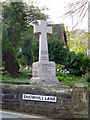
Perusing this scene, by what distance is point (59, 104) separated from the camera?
6.23 metres

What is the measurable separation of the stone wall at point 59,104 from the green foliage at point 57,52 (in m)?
8.26

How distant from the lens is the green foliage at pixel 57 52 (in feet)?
48.2

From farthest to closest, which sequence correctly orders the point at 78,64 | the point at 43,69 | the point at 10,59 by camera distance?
the point at 78,64, the point at 10,59, the point at 43,69

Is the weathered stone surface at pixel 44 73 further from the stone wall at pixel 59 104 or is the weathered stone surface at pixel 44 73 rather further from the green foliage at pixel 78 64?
the green foliage at pixel 78 64

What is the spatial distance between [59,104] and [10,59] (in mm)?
5016

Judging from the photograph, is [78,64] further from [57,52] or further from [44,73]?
[44,73]

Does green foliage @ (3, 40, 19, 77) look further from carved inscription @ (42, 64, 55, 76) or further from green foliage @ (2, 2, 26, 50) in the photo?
green foliage @ (2, 2, 26, 50)

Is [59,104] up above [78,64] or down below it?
below

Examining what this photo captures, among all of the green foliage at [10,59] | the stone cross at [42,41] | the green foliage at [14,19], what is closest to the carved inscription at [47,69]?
the stone cross at [42,41]

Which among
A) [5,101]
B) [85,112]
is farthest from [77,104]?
[5,101]

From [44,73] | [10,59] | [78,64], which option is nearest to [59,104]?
[44,73]

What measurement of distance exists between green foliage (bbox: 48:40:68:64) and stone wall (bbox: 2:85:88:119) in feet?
27.1

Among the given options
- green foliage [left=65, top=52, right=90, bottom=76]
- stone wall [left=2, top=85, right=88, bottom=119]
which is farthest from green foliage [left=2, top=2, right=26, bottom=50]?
stone wall [left=2, top=85, right=88, bottom=119]

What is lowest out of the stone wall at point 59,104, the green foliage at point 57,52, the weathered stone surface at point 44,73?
the stone wall at point 59,104
